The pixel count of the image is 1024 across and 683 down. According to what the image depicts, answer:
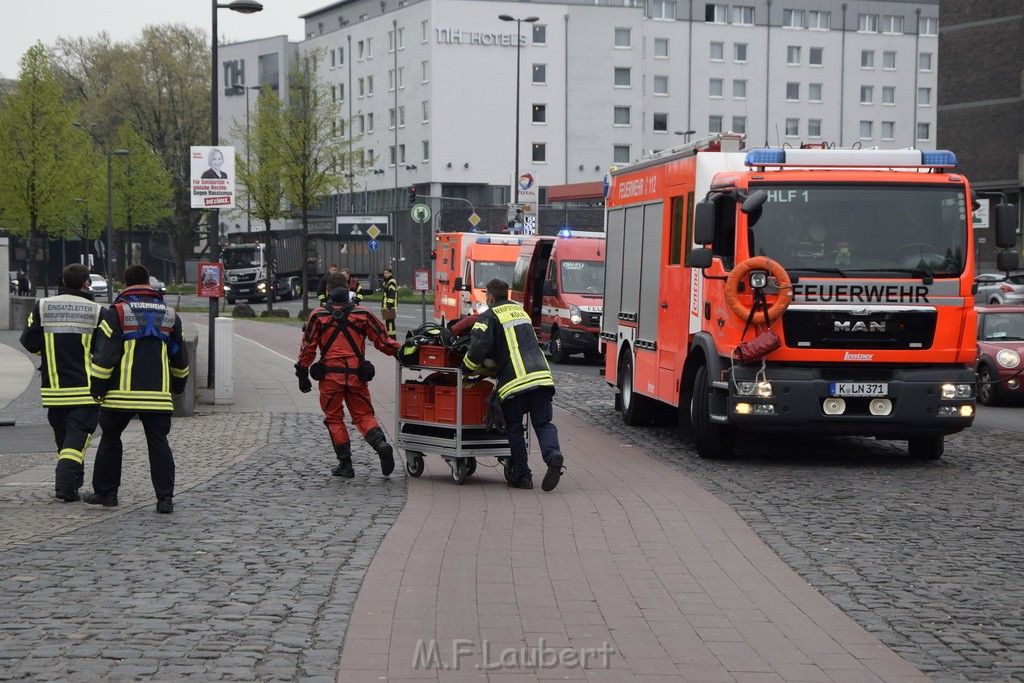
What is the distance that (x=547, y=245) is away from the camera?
100.0 ft

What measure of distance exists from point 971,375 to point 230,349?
397 inches

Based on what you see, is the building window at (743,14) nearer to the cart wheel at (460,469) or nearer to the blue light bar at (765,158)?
the blue light bar at (765,158)

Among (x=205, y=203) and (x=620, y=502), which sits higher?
(x=205, y=203)

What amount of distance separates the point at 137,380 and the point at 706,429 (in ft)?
19.1

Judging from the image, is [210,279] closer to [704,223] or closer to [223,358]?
[223,358]

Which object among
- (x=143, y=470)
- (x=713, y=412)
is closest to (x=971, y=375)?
(x=713, y=412)

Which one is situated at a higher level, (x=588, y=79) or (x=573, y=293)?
(x=588, y=79)

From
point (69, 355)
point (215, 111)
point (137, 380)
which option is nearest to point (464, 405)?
point (137, 380)

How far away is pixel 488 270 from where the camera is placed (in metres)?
33.6

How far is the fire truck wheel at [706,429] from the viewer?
13586 mm

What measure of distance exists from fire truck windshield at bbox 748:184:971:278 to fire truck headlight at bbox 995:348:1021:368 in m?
8.68

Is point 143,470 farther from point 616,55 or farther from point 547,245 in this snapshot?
point 616,55

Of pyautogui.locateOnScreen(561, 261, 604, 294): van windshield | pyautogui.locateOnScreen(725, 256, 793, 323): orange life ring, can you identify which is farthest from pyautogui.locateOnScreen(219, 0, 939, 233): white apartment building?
pyautogui.locateOnScreen(725, 256, 793, 323): orange life ring

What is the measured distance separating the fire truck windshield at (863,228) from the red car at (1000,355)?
834 cm
